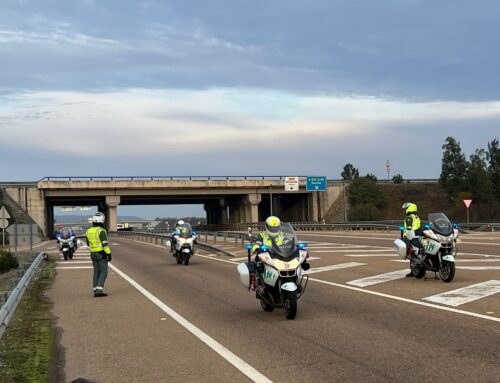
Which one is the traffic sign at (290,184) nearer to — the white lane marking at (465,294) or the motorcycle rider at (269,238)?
the white lane marking at (465,294)

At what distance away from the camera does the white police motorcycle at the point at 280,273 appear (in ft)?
32.8

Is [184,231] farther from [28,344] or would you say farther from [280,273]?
[28,344]

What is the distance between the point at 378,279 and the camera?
602 inches

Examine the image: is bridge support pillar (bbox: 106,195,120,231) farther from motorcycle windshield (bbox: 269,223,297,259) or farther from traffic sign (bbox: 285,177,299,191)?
motorcycle windshield (bbox: 269,223,297,259)

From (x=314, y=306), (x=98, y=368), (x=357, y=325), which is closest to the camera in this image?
(x=98, y=368)

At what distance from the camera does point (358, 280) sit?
15.3m

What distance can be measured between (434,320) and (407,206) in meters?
5.97

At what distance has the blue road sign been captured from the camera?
72.2 metres

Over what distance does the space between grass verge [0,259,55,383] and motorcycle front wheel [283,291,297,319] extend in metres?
3.58

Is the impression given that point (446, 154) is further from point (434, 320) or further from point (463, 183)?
point (434, 320)

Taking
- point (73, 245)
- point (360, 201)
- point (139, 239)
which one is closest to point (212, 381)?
point (73, 245)

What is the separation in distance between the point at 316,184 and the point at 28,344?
6466 cm

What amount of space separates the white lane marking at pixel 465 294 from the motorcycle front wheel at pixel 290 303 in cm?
284

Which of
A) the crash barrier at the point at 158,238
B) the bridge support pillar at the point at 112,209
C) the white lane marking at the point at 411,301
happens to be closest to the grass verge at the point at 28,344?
the white lane marking at the point at 411,301
